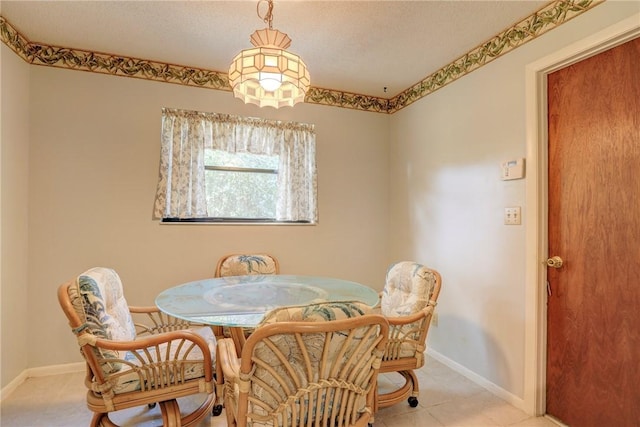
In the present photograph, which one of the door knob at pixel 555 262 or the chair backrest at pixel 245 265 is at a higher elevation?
the door knob at pixel 555 262

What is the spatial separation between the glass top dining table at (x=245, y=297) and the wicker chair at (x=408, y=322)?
206 millimetres

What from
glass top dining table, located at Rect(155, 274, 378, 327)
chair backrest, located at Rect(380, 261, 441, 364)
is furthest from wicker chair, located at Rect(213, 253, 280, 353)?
chair backrest, located at Rect(380, 261, 441, 364)

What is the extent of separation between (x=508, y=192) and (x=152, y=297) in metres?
2.74

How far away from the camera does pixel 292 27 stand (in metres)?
2.11

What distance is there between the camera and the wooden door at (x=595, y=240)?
5.23 ft

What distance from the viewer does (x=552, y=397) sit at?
6.39 ft

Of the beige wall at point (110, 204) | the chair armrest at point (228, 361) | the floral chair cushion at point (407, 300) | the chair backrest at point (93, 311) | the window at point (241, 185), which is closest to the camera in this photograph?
the chair armrest at point (228, 361)

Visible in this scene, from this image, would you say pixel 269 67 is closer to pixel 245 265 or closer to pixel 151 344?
pixel 151 344

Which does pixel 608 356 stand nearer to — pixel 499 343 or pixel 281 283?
pixel 499 343

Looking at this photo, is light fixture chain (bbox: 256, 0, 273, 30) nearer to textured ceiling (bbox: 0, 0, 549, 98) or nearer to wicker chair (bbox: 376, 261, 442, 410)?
textured ceiling (bbox: 0, 0, 549, 98)

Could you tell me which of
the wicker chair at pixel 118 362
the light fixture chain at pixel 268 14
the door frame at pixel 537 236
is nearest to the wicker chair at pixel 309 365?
the wicker chair at pixel 118 362

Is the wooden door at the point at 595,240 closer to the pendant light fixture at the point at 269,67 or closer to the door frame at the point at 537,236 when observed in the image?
the door frame at the point at 537,236

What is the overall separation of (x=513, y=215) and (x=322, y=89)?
1988mm

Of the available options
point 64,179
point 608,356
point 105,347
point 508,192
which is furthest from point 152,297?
point 608,356
